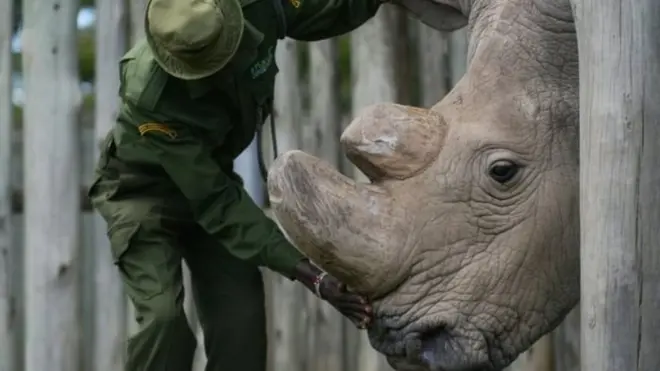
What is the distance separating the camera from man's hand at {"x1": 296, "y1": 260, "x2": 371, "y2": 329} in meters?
2.78

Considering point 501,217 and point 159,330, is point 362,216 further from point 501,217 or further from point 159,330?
point 159,330

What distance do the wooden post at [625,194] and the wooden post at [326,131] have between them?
175 centimetres

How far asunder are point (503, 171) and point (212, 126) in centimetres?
70

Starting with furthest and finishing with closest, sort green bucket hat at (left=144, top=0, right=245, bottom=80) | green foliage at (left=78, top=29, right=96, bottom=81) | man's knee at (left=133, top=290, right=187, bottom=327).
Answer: green foliage at (left=78, top=29, right=96, bottom=81)
man's knee at (left=133, top=290, right=187, bottom=327)
green bucket hat at (left=144, top=0, right=245, bottom=80)

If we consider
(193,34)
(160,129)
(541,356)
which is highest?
(193,34)

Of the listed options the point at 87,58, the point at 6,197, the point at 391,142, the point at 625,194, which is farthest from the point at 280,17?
the point at 87,58

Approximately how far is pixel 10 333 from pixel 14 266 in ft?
0.72

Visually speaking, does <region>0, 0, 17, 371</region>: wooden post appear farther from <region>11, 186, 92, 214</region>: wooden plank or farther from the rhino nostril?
the rhino nostril

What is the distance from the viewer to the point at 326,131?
419 centimetres

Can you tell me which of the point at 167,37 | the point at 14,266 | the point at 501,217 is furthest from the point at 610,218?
the point at 14,266

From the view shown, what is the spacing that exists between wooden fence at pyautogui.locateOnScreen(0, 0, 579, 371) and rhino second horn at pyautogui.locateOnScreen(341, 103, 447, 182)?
4.02 feet

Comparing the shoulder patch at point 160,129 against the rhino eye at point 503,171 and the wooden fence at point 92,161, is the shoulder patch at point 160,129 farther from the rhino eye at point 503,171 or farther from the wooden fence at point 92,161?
the wooden fence at point 92,161

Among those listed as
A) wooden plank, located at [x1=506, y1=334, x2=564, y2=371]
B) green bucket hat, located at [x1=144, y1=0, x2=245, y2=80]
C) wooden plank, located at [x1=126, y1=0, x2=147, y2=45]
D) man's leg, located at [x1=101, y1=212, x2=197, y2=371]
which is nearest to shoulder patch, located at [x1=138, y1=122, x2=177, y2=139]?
green bucket hat, located at [x1=144, y1=0, x2=245, y2=80]

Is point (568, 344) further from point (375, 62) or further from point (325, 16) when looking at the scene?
point (325, 16)
